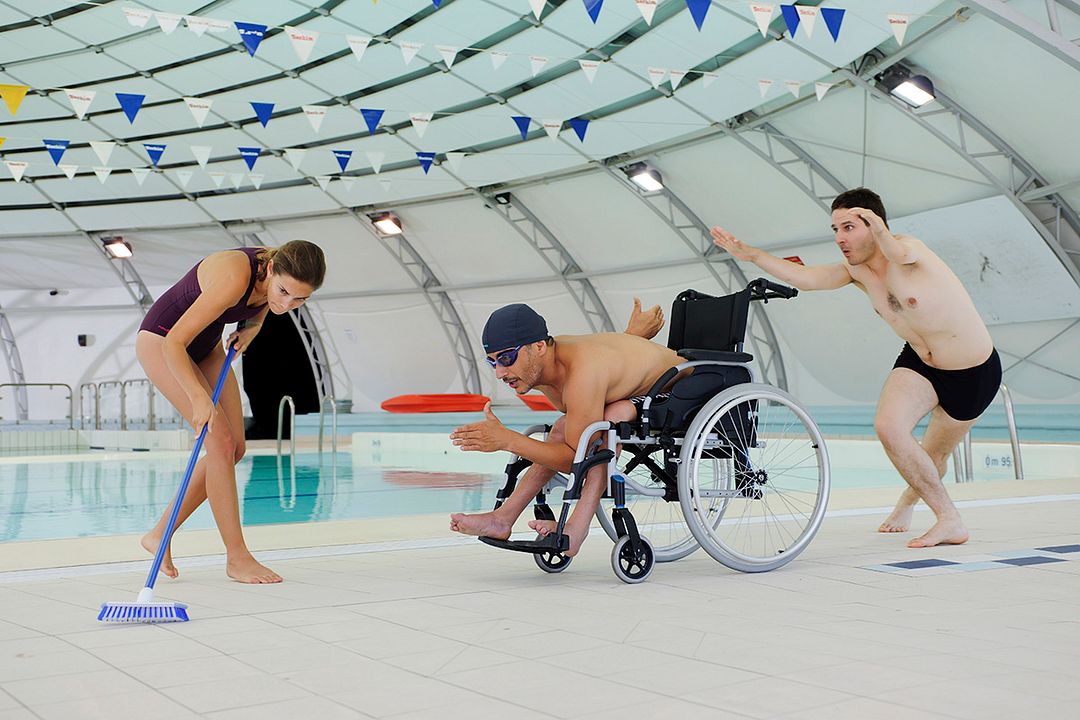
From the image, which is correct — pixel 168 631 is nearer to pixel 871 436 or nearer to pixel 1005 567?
pixel 1005 567

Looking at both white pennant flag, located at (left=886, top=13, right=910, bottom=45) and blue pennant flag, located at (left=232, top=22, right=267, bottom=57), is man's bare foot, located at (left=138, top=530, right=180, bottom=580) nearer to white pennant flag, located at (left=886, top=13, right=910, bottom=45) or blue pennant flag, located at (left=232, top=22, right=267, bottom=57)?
blue pennant flag, located at (left=232, top=22, right=267, bottom=57)

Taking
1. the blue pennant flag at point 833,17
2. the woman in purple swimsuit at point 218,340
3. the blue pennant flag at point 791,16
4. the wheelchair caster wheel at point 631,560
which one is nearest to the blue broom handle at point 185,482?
the woman in purple swimsuit at point 218,340

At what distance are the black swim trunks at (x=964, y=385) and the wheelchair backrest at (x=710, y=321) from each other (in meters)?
0.91

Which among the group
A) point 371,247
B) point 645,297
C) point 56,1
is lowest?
point 645,297

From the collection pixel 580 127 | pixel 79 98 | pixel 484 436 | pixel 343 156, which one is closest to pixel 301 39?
pixel 79 98

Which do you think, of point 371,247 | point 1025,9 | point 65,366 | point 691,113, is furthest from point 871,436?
point 65,366

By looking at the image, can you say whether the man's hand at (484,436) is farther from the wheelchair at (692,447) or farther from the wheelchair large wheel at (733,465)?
the wheelchair large wheel at (733,465)

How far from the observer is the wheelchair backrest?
3.60 m

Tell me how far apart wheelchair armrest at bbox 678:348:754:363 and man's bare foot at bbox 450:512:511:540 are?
81cm

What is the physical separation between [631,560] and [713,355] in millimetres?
749

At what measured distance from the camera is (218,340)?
3.58m

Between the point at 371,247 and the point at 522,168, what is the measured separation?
18.0 ft

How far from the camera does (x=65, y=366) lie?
25375 mm

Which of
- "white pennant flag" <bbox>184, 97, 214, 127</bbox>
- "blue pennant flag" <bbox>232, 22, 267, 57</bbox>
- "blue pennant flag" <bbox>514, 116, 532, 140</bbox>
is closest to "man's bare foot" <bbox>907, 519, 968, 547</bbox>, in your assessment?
"blue pennant flag" <bbox>232, 22, 267, 57</bbox>
